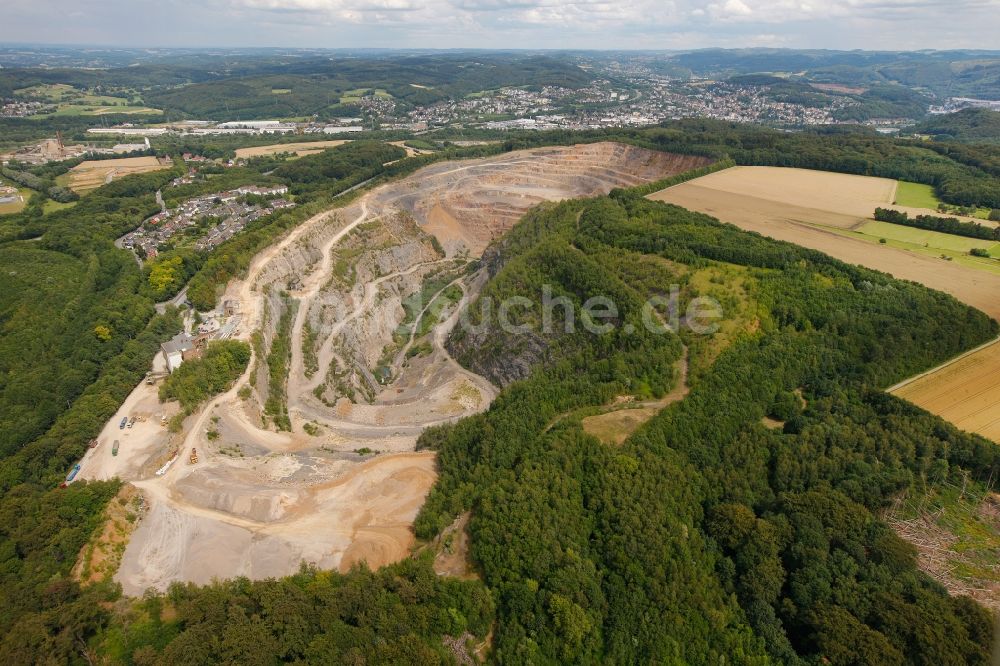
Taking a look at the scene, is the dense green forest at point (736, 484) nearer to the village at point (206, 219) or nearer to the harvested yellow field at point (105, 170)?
the village at point (206, 219)

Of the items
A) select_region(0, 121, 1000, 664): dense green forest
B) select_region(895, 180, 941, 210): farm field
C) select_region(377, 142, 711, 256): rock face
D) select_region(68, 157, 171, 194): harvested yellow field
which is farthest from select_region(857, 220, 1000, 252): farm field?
select_region(68, 157, 171, 194): harvested yellow field

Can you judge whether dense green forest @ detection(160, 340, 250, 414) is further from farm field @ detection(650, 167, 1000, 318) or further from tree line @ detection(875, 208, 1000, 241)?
tree line @ detection(875, 208, 1000, 241)

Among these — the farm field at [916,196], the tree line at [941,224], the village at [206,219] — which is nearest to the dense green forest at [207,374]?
the village at [206,219]

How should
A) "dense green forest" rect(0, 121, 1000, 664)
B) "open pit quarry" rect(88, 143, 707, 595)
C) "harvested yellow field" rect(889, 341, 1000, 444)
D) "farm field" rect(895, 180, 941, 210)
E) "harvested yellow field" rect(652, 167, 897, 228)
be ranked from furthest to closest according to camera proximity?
"farm field" rect(895, 180, 941, 210) → "harvested yellow field" rect(652, 167, 897, 228) → "harvested yellow field" rect(889, 341, 1000, 444) → "open pit quarry" rect(88, 143, 707, 595) → "dense green forest" rect(0, 121, 1000, 664)

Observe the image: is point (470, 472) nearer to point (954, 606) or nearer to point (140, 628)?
point (140, 628)

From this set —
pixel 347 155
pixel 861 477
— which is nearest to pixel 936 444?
pixel 861 477

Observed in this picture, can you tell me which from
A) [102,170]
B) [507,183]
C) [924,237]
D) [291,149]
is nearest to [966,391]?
[924,237]
